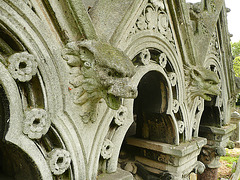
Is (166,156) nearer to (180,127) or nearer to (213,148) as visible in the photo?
(180,127)

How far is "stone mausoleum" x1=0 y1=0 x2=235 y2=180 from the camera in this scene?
4.16 feet

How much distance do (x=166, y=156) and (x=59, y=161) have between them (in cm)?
178

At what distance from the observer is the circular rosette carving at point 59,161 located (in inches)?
54.6

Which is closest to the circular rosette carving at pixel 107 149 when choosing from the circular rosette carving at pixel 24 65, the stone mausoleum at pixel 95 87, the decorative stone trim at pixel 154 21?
the stone mausoleum at pixel 95 87

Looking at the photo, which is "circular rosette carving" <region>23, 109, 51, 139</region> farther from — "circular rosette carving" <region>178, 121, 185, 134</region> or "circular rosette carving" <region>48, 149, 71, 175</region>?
"circular rosette carving" <region>178, 121, 185, 134</region>

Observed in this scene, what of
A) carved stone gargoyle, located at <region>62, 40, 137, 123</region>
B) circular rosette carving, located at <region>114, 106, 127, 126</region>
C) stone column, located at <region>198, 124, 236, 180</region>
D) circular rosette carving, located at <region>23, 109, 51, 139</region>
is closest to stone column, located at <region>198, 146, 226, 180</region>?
stone column, located at <region>198, 124, 236, 180</region>

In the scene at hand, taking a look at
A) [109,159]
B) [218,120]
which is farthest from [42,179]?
[218,120]

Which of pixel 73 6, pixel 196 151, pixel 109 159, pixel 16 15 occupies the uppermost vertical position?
pixel 73 6

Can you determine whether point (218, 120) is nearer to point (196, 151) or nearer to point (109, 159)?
point (196, 151)

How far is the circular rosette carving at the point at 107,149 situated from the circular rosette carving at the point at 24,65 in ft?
2.73

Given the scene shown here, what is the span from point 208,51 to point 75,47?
2.84 metres

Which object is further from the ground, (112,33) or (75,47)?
(112,33)

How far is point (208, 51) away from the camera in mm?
3678

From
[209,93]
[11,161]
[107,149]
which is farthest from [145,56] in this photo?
[11,161]
